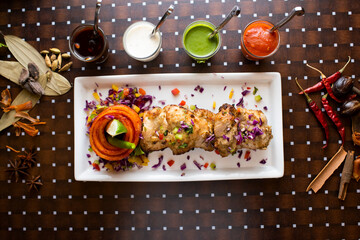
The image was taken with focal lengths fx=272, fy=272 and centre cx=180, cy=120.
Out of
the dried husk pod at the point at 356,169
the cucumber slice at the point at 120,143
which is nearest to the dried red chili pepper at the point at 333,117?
the dried husk pod at the point at 356,169

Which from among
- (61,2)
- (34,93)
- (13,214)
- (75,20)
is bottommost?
(13,214)

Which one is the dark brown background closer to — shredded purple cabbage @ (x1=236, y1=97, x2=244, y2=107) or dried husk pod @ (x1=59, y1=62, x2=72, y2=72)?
dried husk pod @ (x1=59, y1=62, x2=72, y2=72)

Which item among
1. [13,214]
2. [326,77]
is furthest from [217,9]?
[13,214]

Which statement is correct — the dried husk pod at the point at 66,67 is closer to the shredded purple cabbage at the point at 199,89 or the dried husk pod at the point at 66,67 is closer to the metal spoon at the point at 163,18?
the metal spoon at the point at 163,18

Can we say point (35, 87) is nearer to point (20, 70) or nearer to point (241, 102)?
point (20, 70)

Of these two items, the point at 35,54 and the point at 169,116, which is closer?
the point at 169,116

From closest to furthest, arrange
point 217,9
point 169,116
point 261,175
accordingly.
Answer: point 169,116 → point 261,175 → point 217,9

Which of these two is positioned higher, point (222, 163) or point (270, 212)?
point (222, 163)

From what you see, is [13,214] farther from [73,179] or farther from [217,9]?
[217,9]
